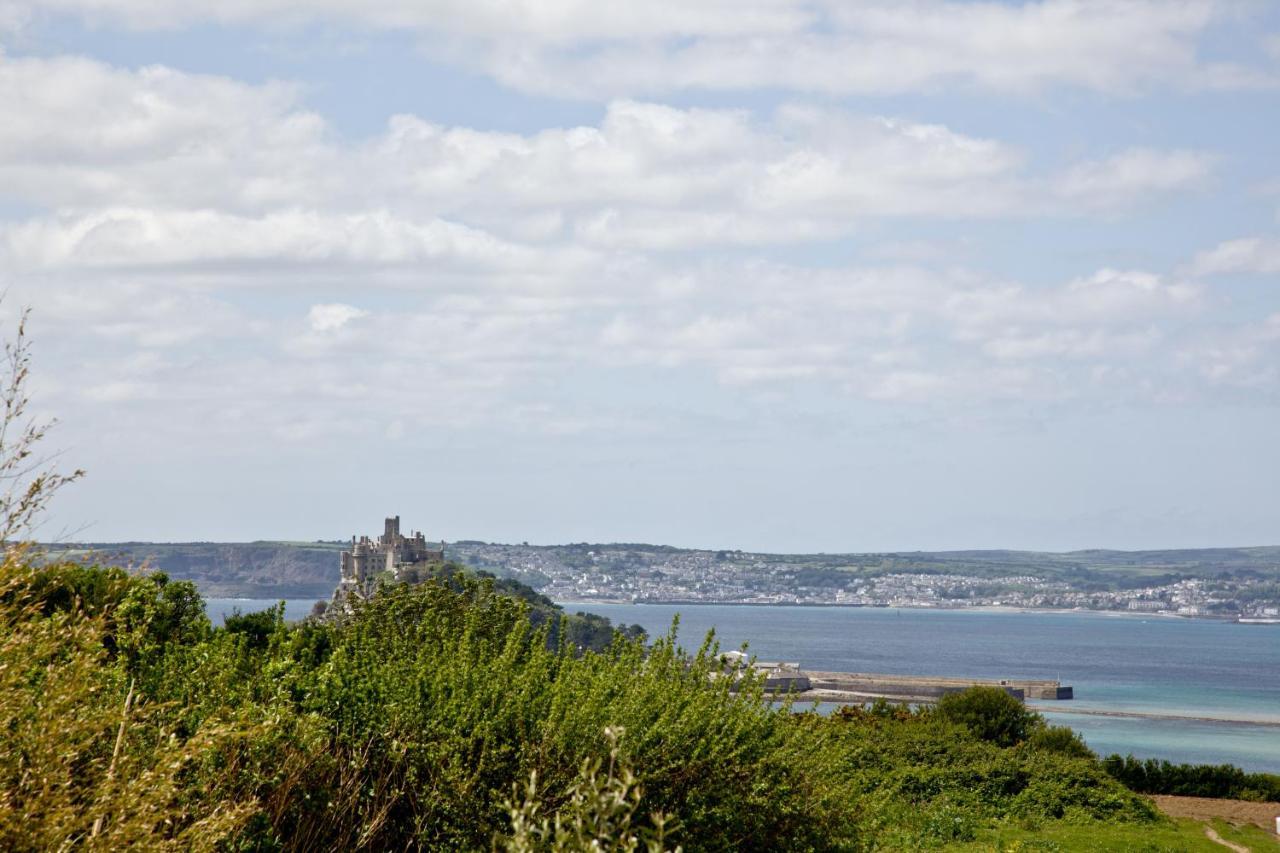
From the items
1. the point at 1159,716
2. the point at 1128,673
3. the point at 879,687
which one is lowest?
the point at 1128,673

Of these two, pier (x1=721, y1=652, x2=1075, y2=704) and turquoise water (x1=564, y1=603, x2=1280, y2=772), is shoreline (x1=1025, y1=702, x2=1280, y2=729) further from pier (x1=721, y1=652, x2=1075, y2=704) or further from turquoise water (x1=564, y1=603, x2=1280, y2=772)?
pier (x1=721, y1=652, x2=1075, y2=704)

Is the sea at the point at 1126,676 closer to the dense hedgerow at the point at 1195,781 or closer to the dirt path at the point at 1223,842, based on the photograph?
the dense hedgerow at the point at 1195,781

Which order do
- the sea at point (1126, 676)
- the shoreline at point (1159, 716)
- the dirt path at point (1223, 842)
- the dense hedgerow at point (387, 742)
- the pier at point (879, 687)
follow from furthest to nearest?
the pier at point (879, 687), the shoreline at point (1159, 716), the sea at point (1126, 676), the dirt path at point (1223, 842), the dense hedgerow at point (387, 742)

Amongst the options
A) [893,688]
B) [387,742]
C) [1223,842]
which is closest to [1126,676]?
[893,688]

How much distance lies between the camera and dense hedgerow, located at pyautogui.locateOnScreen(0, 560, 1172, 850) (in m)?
7.38

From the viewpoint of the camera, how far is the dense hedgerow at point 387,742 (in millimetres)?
7383

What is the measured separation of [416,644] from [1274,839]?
15.7m

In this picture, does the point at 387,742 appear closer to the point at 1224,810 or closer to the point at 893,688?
the point at 1224,810

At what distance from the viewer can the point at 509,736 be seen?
12.6 metres

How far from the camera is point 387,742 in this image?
1212 centimetres

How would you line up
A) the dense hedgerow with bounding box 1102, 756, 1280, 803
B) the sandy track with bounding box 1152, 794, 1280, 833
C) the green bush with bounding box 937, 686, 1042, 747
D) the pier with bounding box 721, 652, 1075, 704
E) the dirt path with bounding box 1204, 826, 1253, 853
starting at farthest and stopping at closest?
the pier with bounding box 721, 652, 1075, 704 < the green bush with bounding box 937, 686, 1042, 747 < the dense hedgerow with bounding box 1102, 756, 1280, 803 < the sandy track with bounding box 1152, 794, 1280, 833 < the dirt path with bounding box 1204, 826, 1253, 853

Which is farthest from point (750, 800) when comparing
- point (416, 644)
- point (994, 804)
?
point (994, 804)

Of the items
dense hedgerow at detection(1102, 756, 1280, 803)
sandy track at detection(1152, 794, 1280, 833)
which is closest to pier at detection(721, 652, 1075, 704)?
dense hedgerow at detection(1102, 756, 1280, 803)

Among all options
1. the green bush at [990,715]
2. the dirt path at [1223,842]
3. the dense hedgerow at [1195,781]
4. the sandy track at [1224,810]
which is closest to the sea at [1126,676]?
the green bush at [990,715]
